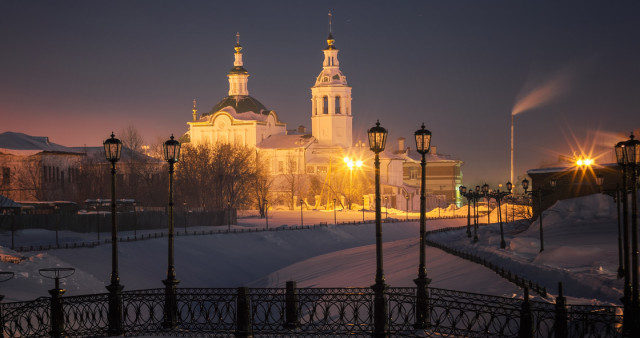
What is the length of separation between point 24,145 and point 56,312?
201 feet

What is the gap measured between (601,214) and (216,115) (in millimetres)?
79133

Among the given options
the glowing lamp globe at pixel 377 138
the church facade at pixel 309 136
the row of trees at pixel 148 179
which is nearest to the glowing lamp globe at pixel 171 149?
the glowing lamp globe at pixel 377 138

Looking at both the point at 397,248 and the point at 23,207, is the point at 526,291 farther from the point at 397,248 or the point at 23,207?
the point at 23,207

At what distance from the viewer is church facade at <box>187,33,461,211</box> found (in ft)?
356

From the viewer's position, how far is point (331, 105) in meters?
116

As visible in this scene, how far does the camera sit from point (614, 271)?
3019 centimetres

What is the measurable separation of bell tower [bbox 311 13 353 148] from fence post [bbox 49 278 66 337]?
96.7m

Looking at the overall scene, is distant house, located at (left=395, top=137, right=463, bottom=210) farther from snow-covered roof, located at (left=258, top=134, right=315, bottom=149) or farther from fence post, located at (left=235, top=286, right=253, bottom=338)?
fence post, located at (left=235, top=286, right=253, bottom=338)

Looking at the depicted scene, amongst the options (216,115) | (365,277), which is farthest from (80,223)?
(216,115)

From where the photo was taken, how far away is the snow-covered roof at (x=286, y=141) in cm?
11294

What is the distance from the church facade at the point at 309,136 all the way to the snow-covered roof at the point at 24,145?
2869cm

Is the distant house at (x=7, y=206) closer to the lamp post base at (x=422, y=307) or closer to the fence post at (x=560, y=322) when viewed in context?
the lamp post base at (x=422, y=307)

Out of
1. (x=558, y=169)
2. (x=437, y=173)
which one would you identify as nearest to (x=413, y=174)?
(x=437, y=173)

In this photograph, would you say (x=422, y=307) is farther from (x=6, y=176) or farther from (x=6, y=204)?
(x=6, y=176)
